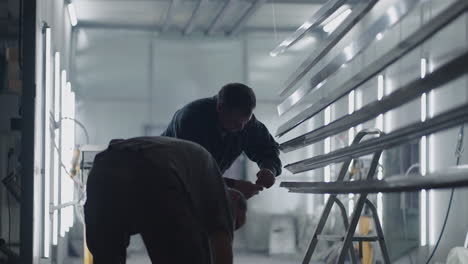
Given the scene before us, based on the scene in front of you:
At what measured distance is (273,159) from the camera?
123 inches

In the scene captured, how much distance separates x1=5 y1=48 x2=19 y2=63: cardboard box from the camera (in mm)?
4277

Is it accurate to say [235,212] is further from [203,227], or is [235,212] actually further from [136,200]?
[136,200]

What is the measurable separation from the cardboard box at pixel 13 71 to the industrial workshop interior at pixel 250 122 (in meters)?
0.03

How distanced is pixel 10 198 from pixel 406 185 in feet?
12.3

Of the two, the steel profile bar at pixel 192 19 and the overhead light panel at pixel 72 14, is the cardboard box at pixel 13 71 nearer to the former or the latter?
the steel profile bar at pixel 192 19

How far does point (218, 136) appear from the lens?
2.80 metres

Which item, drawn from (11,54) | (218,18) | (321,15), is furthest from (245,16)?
(321,15)

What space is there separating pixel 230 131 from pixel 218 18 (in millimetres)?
5563

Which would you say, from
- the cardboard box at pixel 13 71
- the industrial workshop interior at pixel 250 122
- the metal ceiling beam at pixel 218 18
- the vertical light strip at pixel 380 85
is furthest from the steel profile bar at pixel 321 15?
the metal ceiling beam at pixel 218 18

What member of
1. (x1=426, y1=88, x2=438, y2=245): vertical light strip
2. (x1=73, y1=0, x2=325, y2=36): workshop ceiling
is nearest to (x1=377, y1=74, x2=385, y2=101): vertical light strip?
(x1=426, y1=88, x2=438, y2=245): vertical light strip

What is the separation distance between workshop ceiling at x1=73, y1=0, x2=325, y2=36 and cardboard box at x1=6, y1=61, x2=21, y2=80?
3149mm

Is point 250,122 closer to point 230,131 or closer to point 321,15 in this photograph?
point 230,131

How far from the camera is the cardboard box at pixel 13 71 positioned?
4219 millimetres

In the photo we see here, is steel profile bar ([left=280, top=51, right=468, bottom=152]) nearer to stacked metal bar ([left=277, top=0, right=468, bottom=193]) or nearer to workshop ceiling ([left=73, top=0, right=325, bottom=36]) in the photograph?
stacked metal bar ([left=277, top=0, right=468, bottom=193])
